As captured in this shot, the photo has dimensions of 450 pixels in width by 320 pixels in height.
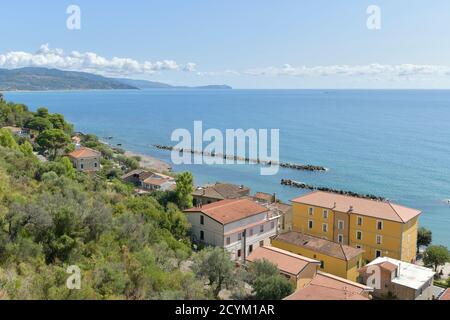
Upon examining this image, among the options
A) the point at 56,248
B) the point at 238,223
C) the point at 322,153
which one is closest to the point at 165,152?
the point at 322,153

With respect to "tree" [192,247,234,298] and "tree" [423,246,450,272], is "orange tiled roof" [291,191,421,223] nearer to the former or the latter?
"tree" [423,246,450,272]

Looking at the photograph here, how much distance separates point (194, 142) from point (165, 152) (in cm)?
1498

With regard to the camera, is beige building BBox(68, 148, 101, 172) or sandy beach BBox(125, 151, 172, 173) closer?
beige building BBox(68, 148, 101, 172)

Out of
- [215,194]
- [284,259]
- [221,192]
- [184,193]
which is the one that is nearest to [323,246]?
[284,259]

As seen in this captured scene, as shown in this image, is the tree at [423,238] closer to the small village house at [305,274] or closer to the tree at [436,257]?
the tree at [436,257]

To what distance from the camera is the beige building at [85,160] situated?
46.4m

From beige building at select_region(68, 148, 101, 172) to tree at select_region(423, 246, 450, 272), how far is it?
34.8 metres

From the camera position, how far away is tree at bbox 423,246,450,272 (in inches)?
1095

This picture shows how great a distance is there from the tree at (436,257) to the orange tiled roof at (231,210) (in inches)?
447

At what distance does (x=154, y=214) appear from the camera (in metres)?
26.9

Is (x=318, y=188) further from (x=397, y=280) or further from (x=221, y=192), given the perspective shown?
(x=397, y=280)
